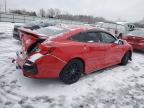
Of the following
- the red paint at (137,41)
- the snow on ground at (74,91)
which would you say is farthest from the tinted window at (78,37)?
the red paint at (137,41)

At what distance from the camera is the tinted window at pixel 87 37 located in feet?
18.1

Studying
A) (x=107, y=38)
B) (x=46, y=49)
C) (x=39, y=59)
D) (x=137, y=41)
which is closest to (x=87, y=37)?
(x=107, y=38)

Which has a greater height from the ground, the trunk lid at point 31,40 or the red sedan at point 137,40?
the trunk lid at point 31,40

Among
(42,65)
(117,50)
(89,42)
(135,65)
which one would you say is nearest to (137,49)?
(135,65)

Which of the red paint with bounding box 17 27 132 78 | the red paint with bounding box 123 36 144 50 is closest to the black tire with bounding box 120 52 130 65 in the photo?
the red paint with bounding box 17 27 132 78

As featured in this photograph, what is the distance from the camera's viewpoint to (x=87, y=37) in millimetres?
5840

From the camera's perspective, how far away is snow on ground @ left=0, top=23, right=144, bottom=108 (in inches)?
173

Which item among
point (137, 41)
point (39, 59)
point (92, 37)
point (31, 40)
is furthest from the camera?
point (137, 41)

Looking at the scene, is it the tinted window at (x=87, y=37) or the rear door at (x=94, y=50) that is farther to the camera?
the rear door at (x=94, y=50)

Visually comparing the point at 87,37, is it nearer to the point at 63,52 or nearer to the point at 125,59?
the point at 63,52

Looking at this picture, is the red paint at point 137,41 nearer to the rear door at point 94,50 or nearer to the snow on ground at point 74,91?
the snow on ground at point 74,91

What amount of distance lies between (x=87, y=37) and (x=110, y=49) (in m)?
1.14

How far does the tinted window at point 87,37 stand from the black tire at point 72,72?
58cm

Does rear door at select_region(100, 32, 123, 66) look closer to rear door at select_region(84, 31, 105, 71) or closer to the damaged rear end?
rear door at select_region(84, 31, 105, 71)
